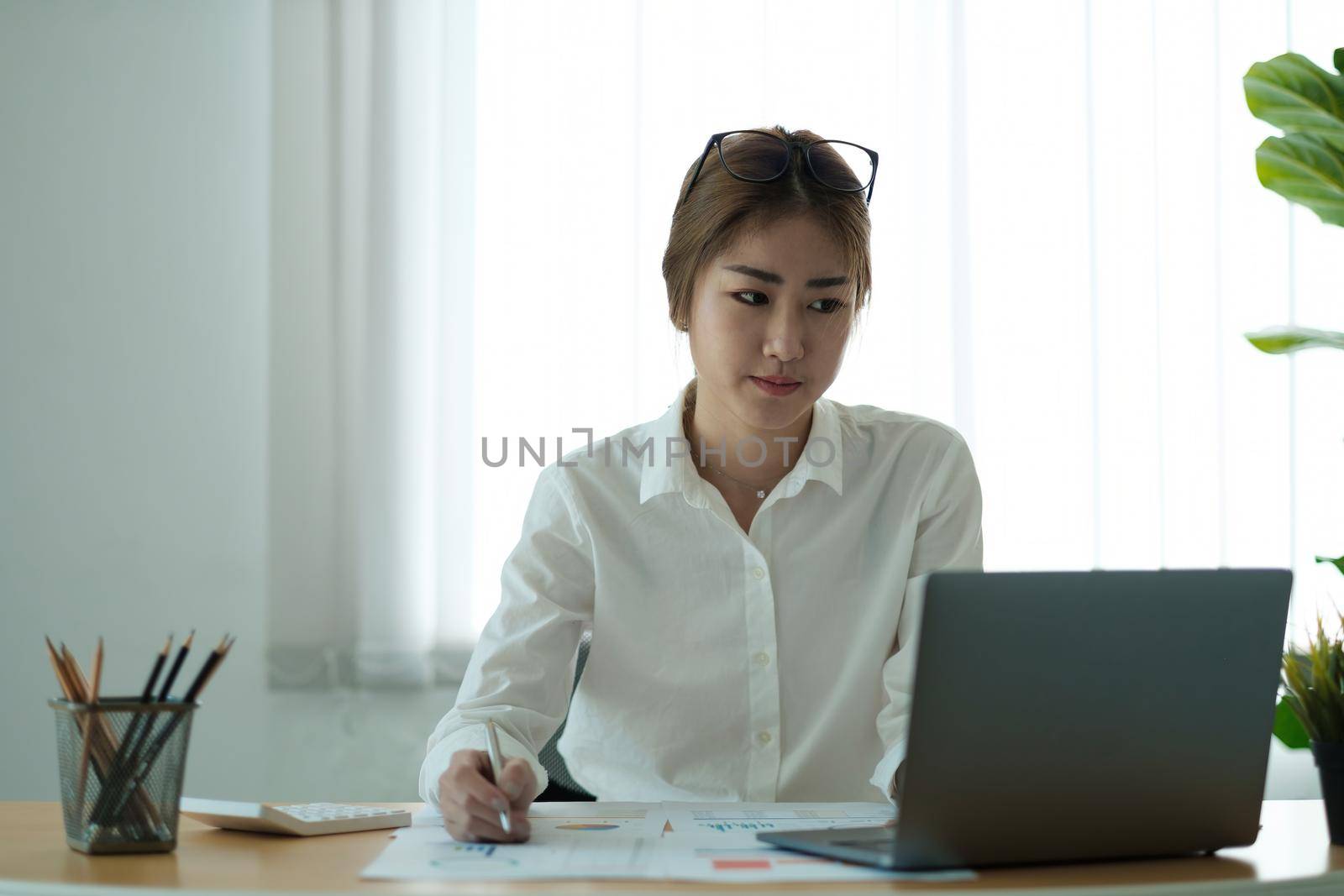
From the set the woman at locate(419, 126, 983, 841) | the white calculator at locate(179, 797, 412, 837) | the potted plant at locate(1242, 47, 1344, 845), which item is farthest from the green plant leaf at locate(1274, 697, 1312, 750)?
the potted plant at locate(1242, 47, 1344, 845)

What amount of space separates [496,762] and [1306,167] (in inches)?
62.5

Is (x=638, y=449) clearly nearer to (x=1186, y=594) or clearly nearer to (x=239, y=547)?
(x=1186, y=594)

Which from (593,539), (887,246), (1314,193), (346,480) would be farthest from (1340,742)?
(346,480)

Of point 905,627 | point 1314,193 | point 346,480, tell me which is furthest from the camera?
point 346,480

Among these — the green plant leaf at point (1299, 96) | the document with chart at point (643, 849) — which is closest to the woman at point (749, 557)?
the document with chart at point (643, 849)

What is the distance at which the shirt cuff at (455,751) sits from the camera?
3.43 feet

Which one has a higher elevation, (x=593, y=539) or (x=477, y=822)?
(x=593, y=539)

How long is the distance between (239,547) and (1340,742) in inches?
80.5

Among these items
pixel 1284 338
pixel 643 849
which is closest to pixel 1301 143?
pixel 1284 338

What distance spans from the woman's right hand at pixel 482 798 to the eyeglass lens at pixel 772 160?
752mm

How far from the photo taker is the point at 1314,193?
71.7 inches

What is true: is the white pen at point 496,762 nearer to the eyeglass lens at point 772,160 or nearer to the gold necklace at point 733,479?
the gold necklace at point 733,479

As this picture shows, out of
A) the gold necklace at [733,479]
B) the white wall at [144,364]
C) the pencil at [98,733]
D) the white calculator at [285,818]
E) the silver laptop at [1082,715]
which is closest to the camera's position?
the silver laptop at [1082,715]

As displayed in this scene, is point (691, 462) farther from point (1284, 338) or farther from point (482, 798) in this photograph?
point (1284, 338)
